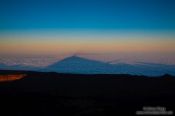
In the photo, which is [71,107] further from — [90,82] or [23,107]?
[90,82]

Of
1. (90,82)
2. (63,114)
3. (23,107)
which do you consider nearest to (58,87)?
(90,82)

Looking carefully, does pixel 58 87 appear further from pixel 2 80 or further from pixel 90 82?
pixel 2 80

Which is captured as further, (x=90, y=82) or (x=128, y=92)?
(x=90, y=82)

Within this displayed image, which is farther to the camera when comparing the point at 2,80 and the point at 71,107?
the point at 2,80

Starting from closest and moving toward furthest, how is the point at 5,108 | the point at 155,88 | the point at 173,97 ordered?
the point at 5,108, the point at 173,97, the point at 155,88

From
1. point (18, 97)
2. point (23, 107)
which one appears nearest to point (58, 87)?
point (18, 97)

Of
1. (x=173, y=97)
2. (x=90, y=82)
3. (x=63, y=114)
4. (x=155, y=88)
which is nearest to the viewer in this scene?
(x=63, y=114)
